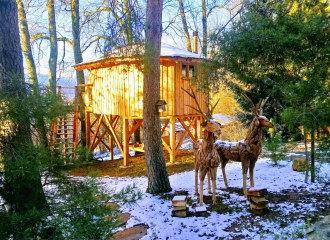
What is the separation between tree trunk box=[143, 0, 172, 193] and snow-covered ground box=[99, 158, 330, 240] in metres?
0.39

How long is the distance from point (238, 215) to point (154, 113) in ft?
8.77

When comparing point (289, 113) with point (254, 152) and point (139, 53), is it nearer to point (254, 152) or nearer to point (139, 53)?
point (254, 152)

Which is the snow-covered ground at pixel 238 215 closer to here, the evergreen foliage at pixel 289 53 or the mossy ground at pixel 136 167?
the evergreen foliage at pixel 289 53

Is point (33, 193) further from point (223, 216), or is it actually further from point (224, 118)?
point (224, 118)

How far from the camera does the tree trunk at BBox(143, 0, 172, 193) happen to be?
5.54 m

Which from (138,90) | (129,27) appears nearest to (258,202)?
(129,27)

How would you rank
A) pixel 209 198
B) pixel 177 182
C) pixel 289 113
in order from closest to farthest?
pixel 289 113, pixel 209 198, pixel 177 182

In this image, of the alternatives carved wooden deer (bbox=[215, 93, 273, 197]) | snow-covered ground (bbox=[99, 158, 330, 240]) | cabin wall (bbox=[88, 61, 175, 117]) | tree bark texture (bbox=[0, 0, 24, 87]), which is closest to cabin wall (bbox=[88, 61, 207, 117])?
cabin wall (bbox=[88, 61, 175, 117])

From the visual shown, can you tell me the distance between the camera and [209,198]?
5094mm

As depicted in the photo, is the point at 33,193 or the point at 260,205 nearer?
the point at 33,193

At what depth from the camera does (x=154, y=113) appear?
18.5 feet

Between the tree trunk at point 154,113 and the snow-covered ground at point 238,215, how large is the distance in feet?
1.27

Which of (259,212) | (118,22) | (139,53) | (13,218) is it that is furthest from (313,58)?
(13,218)

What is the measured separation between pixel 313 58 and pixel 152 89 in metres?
3.13
